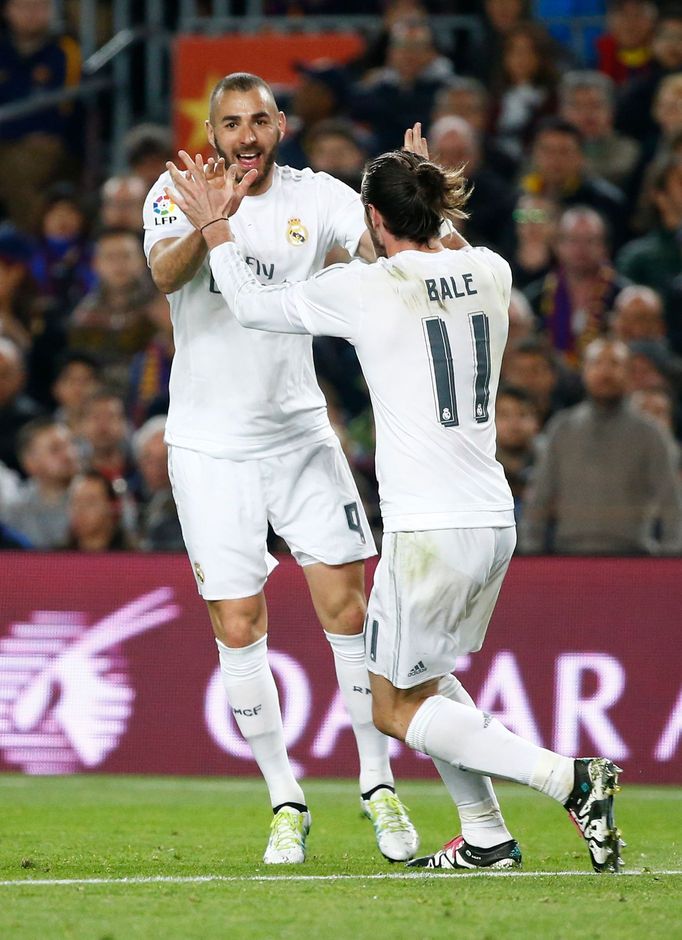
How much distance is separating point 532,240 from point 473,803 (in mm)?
6827

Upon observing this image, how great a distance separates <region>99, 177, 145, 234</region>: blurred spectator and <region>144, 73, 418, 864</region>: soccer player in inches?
262

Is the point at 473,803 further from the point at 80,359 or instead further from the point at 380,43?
the point at 380,43

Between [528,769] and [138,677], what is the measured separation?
408 centimetres

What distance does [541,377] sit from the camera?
1083 cm

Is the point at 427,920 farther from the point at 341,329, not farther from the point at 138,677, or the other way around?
the point at 138,677

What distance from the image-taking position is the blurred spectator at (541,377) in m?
10.8

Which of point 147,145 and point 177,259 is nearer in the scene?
point 177,259

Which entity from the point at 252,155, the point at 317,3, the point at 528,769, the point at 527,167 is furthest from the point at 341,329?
the point at 317,3

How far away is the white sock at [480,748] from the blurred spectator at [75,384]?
660 cm

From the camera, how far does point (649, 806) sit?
8.30 metres

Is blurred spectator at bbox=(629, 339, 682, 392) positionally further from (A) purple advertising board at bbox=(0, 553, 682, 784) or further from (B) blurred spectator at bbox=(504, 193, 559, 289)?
(A) purple advertising board at bbox=(0, 553, 682, 784)

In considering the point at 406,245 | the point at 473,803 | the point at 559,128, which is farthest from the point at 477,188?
the point at 473,803

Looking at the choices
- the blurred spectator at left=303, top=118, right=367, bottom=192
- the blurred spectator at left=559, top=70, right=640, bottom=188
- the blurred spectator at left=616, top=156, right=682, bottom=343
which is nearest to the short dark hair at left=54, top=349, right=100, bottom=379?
the blurred spectator at left=303, top=118, right=367, bottom=192

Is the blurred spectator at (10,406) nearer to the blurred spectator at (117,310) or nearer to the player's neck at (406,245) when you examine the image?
the blurred spectator at (117,310)
